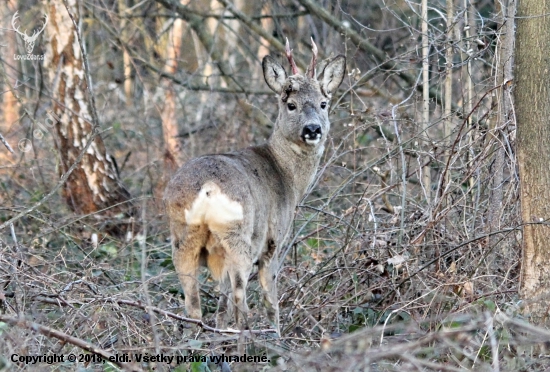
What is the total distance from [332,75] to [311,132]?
81cm

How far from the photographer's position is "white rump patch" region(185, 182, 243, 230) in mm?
5074

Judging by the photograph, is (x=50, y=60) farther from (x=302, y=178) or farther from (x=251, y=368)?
(x=251, y=368)

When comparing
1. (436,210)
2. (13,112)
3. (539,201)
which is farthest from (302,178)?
(13,112)

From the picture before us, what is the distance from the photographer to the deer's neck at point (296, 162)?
6.64m

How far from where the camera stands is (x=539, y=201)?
4938mm

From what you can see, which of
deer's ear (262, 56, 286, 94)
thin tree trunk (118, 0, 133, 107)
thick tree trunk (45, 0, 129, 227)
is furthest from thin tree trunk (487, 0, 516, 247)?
thin tree trunk (118, 0, 133, 107)

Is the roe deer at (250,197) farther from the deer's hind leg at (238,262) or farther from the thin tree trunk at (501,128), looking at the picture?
the thin tree trunk at (501,128)

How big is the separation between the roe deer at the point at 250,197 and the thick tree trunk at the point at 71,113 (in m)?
2.47

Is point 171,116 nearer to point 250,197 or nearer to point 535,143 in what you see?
point 250,197

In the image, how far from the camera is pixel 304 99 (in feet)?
22.0

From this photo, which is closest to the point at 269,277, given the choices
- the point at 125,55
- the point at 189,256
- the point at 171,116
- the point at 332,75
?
the point at 189,256

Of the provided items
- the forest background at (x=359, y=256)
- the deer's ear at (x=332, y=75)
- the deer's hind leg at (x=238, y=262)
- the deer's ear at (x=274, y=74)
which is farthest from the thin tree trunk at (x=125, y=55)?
the deer's hind leg at (x=238, y=262)

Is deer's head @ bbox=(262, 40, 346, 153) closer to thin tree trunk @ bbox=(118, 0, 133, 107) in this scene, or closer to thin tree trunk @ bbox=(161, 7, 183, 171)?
thin tree trunk @ bbox=(118, 0, 133, 107)

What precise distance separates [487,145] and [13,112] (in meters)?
9.00
